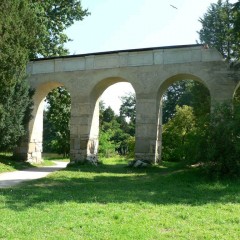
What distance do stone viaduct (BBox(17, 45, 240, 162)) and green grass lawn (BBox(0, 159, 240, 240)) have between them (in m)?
6.98

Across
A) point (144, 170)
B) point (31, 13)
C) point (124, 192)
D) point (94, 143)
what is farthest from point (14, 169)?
point (124, 192)

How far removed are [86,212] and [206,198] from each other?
10.8ft

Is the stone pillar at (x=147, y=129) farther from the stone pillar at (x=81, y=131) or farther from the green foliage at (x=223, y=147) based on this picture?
the green foliage at (x=223, y=147)

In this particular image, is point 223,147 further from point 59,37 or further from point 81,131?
point 59,37

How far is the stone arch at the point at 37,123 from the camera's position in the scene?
2110 cm

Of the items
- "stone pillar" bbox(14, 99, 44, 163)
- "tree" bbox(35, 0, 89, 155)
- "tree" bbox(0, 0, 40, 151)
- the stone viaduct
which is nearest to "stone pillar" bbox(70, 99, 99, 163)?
the stone viaduct

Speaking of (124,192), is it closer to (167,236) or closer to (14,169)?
(167,236)

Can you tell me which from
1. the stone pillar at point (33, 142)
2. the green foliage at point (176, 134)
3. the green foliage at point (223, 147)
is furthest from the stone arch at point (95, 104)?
the green foliage at point (223, 147)

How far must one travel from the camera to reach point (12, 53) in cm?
1369

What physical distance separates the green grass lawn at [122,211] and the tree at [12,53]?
5.12 m

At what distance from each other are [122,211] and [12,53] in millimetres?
8752

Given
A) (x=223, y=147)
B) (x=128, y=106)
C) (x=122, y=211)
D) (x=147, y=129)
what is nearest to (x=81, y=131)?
(x=147, y=129)

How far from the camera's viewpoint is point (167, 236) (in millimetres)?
5738

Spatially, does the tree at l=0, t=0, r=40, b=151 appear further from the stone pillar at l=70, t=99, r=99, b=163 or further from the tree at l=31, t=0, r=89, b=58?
the tree at l=31, t=0, r=89, b=58
